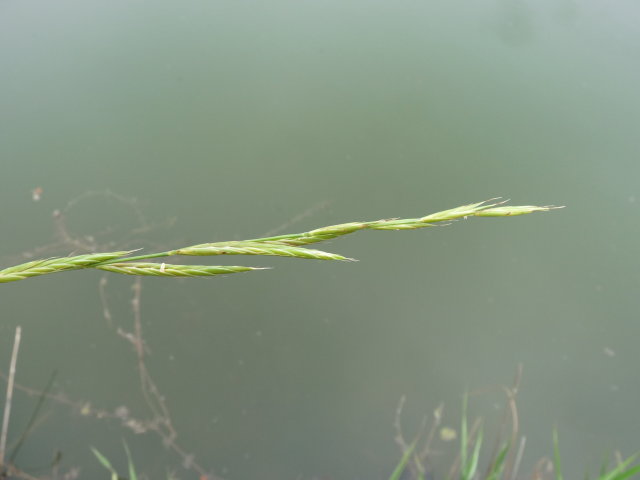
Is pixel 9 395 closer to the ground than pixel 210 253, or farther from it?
closer to the ground

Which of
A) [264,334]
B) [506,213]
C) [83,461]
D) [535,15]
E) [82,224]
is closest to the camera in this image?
[506,213]

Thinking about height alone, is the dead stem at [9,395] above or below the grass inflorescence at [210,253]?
below

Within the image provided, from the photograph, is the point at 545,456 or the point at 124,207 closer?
the point at 545,456

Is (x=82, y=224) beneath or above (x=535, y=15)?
beneath

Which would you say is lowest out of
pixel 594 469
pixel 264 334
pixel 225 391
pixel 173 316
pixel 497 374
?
pixel 594 469

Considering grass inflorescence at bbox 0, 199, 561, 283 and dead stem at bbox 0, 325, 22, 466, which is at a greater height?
grass inflorescence at bbox 0, 199, 561, 283

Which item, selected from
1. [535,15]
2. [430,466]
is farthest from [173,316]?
[535,15]

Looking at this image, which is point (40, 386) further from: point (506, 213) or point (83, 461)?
point (506, 213)

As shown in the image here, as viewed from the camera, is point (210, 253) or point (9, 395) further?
point (9, 395)

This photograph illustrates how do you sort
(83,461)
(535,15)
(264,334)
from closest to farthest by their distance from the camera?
(83,461)
(264,334)
(535,15)

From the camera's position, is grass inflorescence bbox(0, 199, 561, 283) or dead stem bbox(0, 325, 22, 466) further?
dead stem bbox(0, 325, 22, 466)

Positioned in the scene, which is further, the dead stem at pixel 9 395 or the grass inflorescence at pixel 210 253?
the dead stem at pixel 9 395
